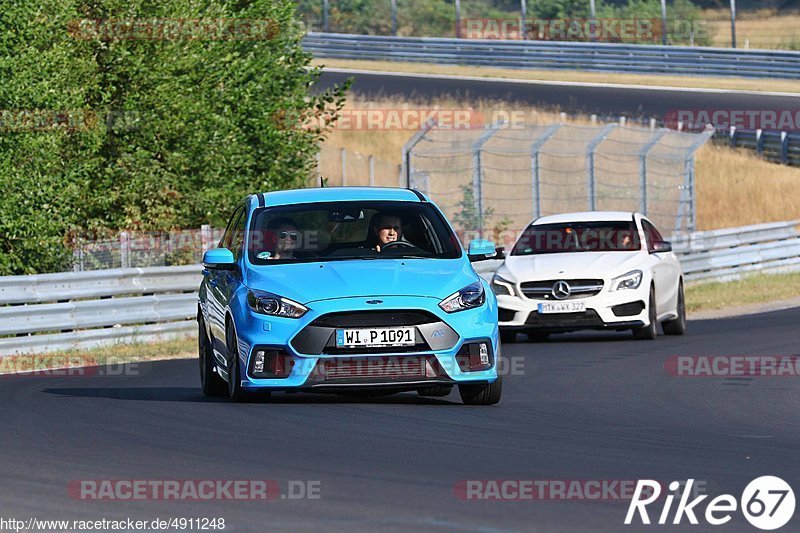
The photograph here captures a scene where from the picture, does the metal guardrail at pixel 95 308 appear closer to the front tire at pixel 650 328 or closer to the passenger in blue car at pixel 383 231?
the front tire at pixel 650 328

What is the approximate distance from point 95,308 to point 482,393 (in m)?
9.05

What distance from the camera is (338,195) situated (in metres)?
12.7

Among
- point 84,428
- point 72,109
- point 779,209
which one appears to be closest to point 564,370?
point 84,428

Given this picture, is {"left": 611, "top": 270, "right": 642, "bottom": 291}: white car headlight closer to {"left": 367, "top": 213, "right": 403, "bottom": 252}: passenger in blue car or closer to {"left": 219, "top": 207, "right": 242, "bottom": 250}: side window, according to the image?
{"left": 219, "top": 207, "right": 242, "bottom": 250}: side window

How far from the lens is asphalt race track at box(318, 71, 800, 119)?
4584cm

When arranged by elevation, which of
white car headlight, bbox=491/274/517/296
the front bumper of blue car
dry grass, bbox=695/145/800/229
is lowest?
dry grass, bbox=695/145/800/229

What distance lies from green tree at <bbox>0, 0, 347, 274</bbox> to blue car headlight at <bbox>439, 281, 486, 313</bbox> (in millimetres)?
11361

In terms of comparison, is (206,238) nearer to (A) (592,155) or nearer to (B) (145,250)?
(B) (145,250)

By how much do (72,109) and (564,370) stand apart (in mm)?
10006

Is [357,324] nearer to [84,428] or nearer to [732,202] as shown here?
[84,428]

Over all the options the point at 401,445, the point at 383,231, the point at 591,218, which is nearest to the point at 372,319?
the point at 383,231

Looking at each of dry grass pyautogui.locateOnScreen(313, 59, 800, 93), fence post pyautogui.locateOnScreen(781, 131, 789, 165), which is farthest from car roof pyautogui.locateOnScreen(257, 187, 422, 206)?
dry grass pyautogui.locateOnScreen(313, 59, 800, 93)

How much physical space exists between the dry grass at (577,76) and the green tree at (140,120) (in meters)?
25.3

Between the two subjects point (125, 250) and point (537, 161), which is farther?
point (537, 161)
